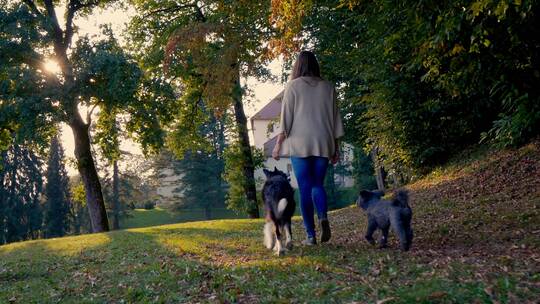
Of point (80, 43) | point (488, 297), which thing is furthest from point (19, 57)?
point (488, 297)

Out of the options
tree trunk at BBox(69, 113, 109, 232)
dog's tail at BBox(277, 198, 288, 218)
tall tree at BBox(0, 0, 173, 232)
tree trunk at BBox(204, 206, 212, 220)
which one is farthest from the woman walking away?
tree trunk at BBox(204, 206, 212, 220)

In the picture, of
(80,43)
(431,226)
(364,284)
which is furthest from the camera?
(80,43)

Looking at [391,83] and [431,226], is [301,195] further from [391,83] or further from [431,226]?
[391,83]

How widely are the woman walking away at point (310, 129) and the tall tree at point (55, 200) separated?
158ft

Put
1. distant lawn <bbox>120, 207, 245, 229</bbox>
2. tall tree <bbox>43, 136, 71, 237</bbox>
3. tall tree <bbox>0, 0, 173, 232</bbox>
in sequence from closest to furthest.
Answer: tall tree <bbox>0, 0, 173, 232</bbox>, tall tree <bbox>43, 136, 71, 237</bbox>, distant lawn <bbox>120, 207, 245, 229</bbox>

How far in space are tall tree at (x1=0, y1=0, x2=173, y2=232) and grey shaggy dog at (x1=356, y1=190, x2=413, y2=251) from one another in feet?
43.5

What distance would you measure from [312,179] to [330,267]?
62.0 inches

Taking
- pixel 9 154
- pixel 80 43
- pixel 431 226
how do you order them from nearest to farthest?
pixel 431 226
pixel 80 43
pixel 9 154

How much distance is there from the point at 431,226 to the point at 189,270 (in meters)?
4.30

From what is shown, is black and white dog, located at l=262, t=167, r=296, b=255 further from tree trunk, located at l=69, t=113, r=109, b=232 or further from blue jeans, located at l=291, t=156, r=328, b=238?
tree trunk, located at l=69, t=113, r=109, b=232

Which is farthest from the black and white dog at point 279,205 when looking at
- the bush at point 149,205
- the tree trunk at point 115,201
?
the bush at point 149,205

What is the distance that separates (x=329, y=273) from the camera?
193 inches

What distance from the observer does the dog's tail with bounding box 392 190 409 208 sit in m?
5.76

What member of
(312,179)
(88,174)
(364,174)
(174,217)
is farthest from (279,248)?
(174,217)
